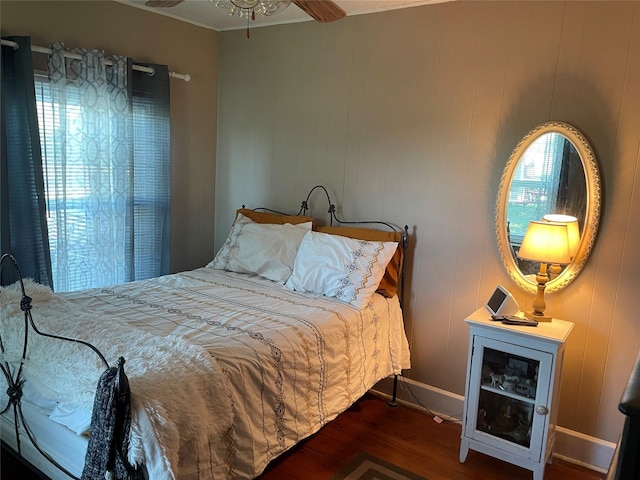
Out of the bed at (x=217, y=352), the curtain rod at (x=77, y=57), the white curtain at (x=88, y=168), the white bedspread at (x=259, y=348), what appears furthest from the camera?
the white curtain at (x=88, y=168)

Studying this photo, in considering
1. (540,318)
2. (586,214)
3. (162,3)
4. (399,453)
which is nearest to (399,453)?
(399,453)

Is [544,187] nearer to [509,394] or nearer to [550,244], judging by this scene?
[550,244]

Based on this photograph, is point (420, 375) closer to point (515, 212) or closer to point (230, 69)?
point (515, 212)

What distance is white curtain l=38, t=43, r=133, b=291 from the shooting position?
2.92 m

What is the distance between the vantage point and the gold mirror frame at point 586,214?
2.41 metres

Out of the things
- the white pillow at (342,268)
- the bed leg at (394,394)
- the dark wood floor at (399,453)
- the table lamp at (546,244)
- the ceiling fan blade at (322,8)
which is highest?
the ceiling fan blade at (322,8)

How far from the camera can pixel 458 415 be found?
2939 mm

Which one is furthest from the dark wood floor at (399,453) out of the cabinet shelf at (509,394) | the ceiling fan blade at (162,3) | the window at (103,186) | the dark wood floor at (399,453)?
the ceiling fan blade at (162,3)

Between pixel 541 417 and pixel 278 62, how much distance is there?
2812 millimetres

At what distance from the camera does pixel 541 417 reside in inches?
90.9

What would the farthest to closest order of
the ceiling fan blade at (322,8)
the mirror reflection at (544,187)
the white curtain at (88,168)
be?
the white curtain at (88,168)
the mirror reflection at (544,187)
the ceiling fan blade at (322,8)

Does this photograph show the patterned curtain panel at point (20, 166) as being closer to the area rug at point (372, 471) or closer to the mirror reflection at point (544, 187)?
the area rug at point (372, 471)

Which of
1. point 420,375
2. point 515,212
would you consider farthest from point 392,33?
point 420,375

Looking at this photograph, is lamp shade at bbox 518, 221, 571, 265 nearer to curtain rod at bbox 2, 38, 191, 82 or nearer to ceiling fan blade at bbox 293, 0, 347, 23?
ceiling fan blade at bbox 293, 0, 347, 23
